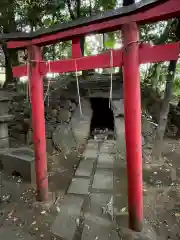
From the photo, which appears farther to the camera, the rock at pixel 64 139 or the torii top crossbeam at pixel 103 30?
the rock at pixel 64 139

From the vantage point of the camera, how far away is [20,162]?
18.4 ft

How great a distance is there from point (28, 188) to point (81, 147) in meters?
3.06

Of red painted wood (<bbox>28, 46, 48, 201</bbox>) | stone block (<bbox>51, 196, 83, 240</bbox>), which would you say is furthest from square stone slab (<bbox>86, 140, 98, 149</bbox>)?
red painted wood (<bbox>28, 46, 48, 201</bbox>)

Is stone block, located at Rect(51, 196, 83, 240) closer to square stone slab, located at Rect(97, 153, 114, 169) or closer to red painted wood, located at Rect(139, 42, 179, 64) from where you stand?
square stone slab, located at Rect(97, 153, 114, 169)

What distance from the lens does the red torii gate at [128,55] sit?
9.81 ft

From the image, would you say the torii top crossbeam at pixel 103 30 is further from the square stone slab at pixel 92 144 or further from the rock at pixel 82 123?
the rock at pixel 82 123

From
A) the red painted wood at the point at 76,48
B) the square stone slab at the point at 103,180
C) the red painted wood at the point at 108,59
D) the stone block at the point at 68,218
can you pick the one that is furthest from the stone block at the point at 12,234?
the red painted wood at the point at 76,48

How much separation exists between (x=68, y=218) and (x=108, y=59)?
2.80 meters

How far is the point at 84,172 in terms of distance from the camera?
5.84 metres

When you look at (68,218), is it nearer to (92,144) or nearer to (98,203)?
(98,203)

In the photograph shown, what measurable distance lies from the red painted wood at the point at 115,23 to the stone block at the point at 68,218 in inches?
122

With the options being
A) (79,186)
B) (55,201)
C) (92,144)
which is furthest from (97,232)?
(92,144)

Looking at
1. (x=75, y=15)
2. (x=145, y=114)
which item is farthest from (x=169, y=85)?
(x=75, y=15)

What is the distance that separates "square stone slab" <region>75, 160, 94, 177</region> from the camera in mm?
5716
